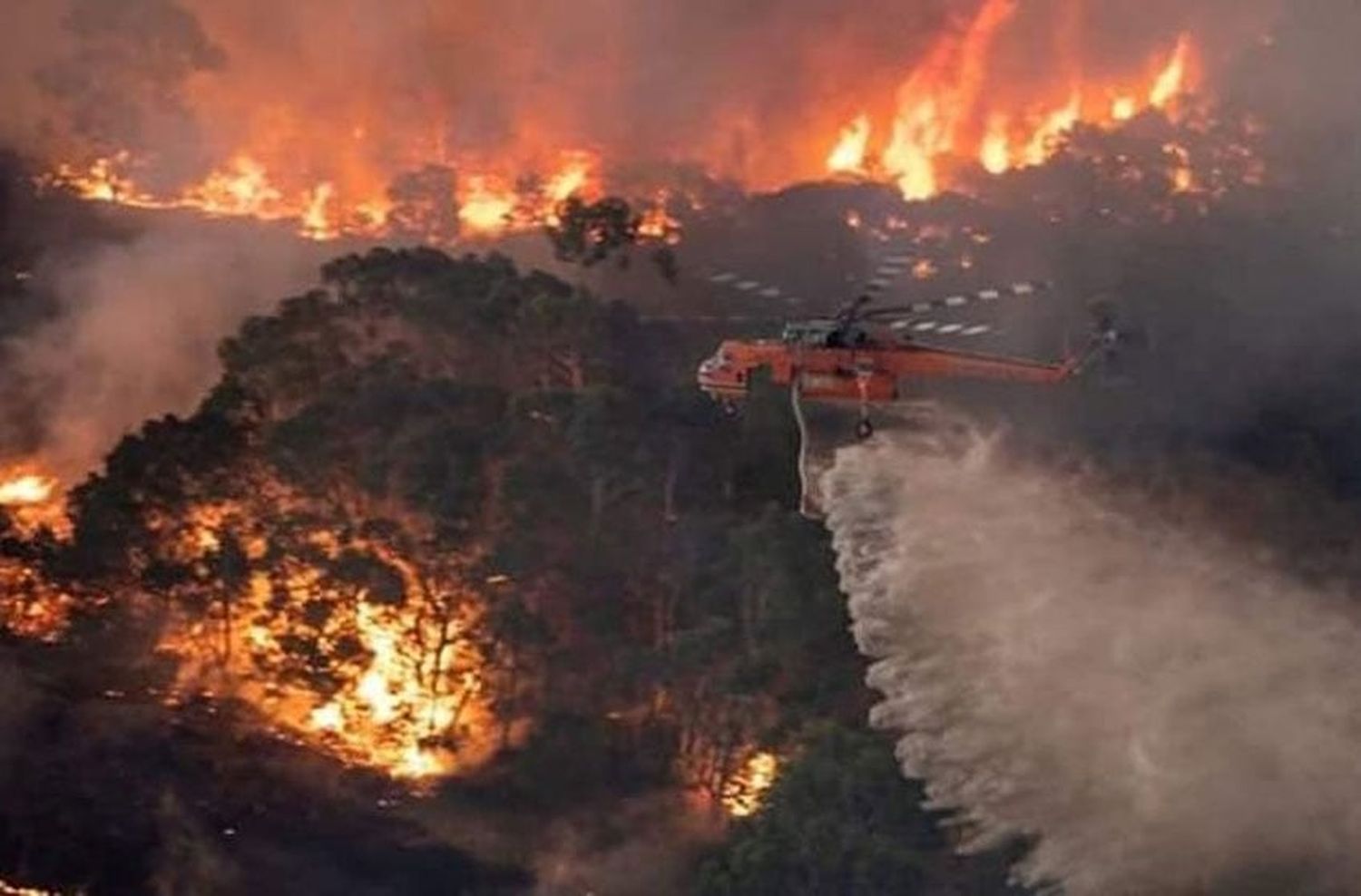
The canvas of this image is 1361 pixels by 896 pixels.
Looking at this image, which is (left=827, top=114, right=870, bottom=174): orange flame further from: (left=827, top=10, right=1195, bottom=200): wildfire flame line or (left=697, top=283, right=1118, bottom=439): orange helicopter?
(left=697, top=283, right=1118, bottom=439): orange helicopter

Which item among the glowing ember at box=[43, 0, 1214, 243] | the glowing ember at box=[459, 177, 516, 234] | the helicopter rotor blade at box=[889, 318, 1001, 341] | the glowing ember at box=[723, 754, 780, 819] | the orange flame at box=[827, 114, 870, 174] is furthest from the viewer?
the orange flame at box=[827, 114, 870, 174]

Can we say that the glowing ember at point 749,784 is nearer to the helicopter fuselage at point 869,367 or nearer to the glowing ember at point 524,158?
the helicopter fuselage at point 869,367

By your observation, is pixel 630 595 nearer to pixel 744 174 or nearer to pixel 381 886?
pixel 381 886

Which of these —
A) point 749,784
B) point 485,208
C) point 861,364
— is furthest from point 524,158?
point 749,784

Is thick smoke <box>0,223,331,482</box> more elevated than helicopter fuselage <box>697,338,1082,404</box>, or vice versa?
thick smoke <box>0,223,331,482</box>

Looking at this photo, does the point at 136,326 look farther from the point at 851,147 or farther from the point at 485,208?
the point at 851,147

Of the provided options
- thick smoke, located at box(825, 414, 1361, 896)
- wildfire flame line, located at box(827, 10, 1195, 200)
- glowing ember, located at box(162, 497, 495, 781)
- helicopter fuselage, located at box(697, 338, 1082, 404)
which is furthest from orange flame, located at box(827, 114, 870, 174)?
thick smoke, located at box(825, 414, 1361, 896)

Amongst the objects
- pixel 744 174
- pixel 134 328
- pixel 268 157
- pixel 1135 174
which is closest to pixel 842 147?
pixel 744 174
